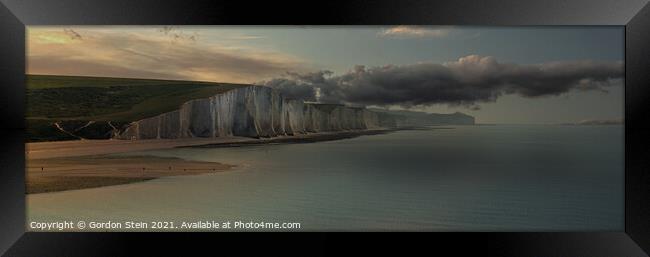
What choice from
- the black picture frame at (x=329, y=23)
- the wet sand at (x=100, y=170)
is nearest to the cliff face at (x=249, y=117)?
the wet sand at (x=100, y=170)

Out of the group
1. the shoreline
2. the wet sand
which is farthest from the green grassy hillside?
the wet sand

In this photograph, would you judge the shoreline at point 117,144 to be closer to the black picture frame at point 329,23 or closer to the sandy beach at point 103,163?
the sandy beach at point 103,163

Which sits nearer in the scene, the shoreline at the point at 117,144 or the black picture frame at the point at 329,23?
the black picture frame at the point at 329,23

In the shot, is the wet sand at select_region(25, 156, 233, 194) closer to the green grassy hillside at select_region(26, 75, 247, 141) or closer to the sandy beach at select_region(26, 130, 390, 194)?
the sandy beach at select_region(26, 130, 390, 194)

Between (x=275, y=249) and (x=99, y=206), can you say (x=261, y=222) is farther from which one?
(x=99, y=206)

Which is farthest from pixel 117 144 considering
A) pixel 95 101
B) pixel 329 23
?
pixel 329 23

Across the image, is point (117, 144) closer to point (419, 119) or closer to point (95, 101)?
point (95, 101)
